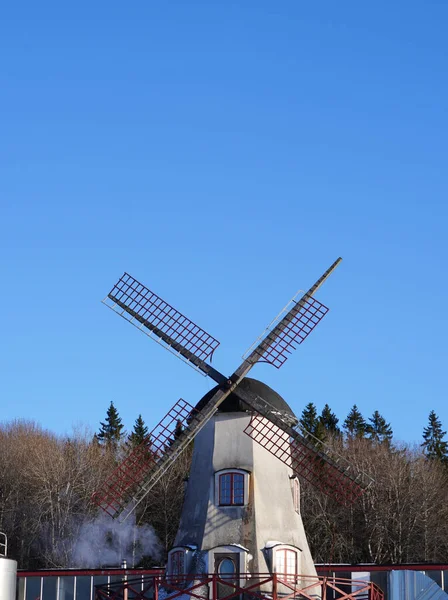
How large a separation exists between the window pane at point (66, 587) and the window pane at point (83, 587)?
0.29 metres

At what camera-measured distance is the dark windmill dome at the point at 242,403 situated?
127 feet

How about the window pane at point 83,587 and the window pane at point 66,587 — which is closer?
the window pane at point 83,587

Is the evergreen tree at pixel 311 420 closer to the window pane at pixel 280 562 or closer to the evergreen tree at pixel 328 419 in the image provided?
the evergreen tree at pixel 328 419

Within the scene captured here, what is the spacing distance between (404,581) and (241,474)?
29.8ft

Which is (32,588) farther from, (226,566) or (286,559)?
(286,559)

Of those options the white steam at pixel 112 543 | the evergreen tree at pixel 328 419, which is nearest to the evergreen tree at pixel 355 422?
the evergreen tree at pixel 328 419

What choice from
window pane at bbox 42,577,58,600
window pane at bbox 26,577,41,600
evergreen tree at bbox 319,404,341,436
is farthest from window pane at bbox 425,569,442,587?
evergreen tree at bbox 319,404,341,436

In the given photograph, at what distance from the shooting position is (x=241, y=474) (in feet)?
124

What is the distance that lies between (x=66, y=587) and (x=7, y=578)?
300 inches

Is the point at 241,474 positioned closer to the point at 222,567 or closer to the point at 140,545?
the point at 222,567

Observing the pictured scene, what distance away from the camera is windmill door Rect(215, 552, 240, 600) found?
36375 mm

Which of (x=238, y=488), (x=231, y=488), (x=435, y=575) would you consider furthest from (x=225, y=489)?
(x=435, y=575)

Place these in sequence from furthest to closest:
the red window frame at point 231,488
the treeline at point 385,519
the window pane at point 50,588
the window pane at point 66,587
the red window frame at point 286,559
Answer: the treeline at point 385,519, the window pane at point 50,588, the window pane at point 66,587, the red window frame at point 231,488, the red window frame at point 286,559

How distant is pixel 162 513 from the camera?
7225 centimetres
